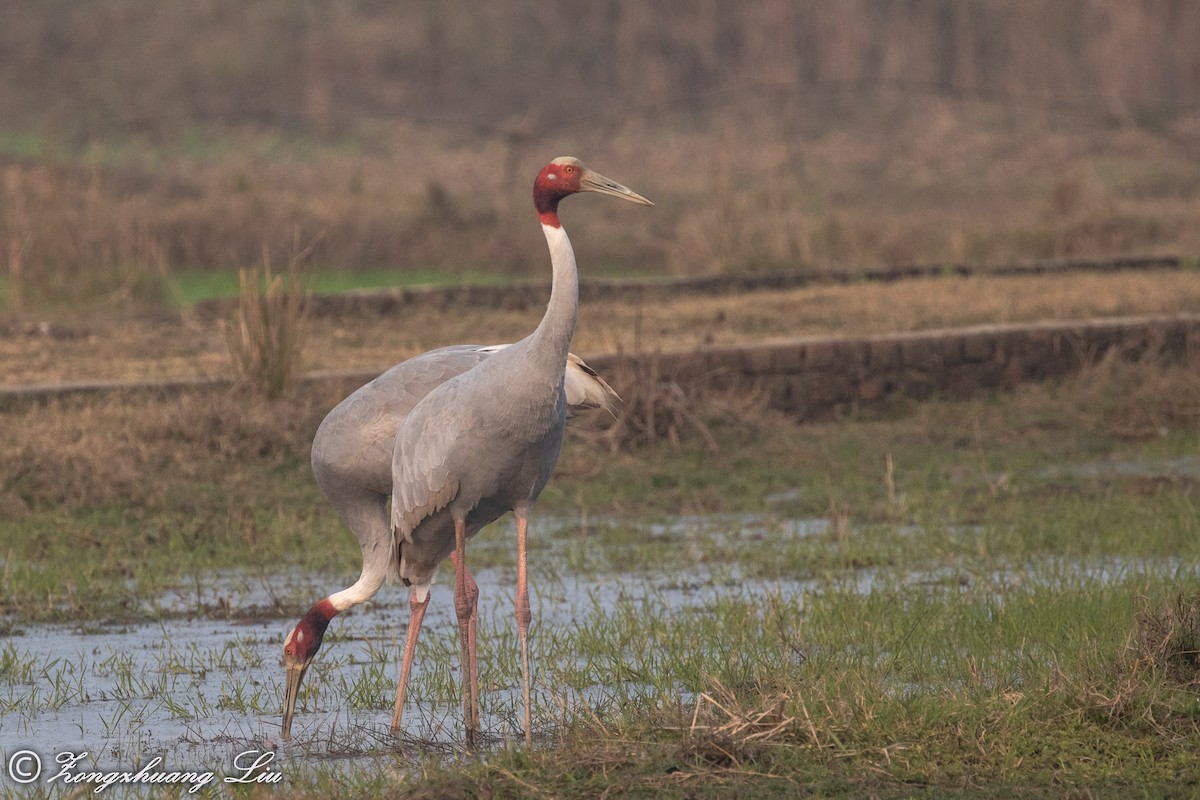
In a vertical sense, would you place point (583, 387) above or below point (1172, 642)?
above

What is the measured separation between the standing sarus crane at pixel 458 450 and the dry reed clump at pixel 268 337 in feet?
13.5

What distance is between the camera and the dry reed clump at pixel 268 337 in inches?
383

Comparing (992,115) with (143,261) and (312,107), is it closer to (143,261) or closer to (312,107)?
(312,107)

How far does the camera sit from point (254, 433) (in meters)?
9.42

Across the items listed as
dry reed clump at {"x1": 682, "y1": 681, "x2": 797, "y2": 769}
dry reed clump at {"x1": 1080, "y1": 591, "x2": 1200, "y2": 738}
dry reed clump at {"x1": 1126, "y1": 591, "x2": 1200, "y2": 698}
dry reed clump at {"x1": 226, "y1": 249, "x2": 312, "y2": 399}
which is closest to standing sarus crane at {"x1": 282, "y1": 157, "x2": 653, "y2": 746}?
dry reed clump at {"x1": 682, "y1": 681, "x2": 797, "y2": 769}

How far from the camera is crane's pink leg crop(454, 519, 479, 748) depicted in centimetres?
510

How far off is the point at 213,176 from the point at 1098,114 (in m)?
14.0

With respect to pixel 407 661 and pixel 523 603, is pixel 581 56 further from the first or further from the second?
pixel 523 603

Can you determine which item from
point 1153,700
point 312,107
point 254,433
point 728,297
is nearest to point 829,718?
point 1153,700

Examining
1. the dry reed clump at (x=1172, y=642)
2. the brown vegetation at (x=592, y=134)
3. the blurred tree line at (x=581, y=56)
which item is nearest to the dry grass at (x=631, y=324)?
the brown vegetation at (x=592, y=134)

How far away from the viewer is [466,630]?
5.31 m

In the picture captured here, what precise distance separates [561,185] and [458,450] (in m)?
0.77

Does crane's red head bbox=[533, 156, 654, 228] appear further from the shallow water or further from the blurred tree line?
the blurred tree line

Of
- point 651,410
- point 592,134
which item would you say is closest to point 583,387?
point 651,410
